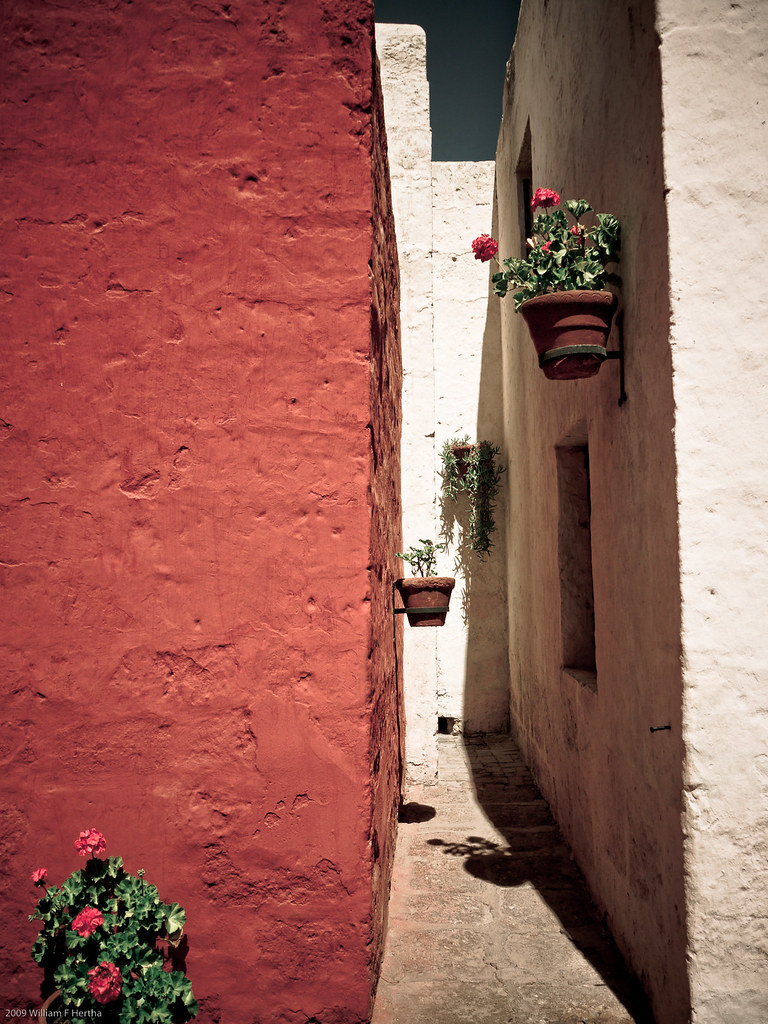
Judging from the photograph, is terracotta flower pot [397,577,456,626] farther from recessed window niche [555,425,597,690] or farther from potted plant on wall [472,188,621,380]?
potted plant on wall [472,188,621,380]

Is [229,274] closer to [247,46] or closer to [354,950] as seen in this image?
[247,46]

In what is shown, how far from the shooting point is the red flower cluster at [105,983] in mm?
2145

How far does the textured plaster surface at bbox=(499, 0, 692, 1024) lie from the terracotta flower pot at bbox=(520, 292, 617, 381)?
4.7 inches

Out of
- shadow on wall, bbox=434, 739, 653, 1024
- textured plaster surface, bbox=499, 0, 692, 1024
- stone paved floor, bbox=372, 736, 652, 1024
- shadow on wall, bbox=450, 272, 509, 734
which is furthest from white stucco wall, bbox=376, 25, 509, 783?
stone paved floor, bbox=372, 736, 652, 1024

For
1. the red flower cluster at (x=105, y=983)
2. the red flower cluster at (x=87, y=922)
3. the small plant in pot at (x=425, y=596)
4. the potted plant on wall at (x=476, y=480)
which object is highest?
the potted plant on wall at (x=476, y=480)

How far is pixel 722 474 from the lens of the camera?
98.1 inches

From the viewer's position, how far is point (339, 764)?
8.64 ft

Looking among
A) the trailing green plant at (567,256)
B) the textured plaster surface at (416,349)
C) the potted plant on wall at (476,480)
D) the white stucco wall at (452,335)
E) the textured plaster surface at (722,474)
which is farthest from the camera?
the potted plant on wall at (476,480)

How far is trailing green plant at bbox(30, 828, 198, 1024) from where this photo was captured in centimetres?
222

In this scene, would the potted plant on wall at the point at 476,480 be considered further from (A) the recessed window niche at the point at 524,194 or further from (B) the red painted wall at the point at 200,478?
(B) the red painted wall at the point at 200,478

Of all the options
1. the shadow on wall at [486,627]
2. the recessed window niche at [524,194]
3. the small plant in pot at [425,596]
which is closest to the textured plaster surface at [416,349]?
the recessed window niche at [524,194]

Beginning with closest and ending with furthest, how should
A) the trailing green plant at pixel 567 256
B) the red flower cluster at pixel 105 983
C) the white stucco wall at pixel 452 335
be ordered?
the red flower cluster at pixel 105 983, the trailing green plant at pixel 567 256, the white stucco wall at pixel 452 335

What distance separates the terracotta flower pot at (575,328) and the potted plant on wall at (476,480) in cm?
460

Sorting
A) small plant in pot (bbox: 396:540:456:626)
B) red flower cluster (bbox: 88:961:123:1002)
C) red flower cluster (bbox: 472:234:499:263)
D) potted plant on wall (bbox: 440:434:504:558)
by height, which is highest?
red flower cluster (bbox: 472:234:499:263)
